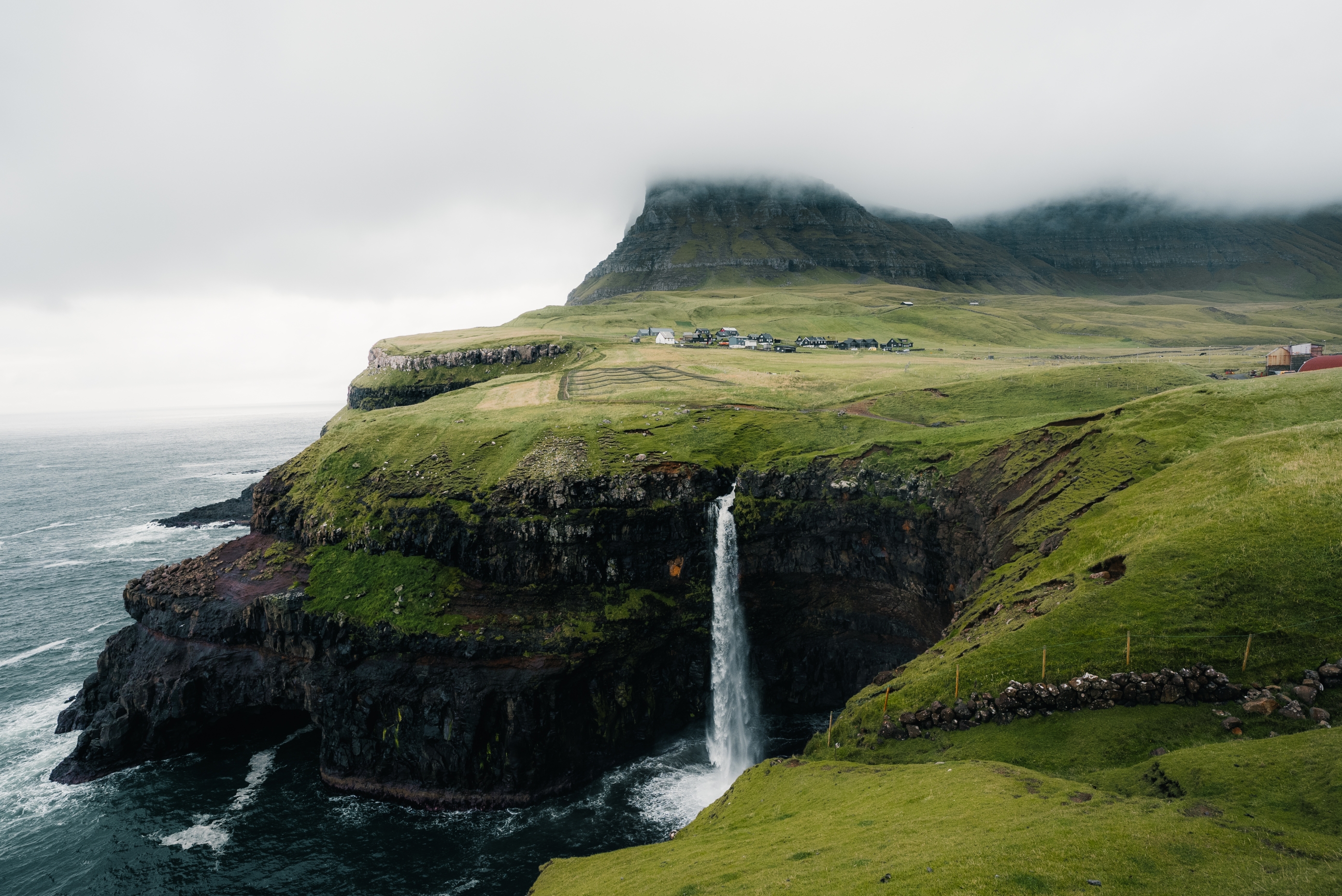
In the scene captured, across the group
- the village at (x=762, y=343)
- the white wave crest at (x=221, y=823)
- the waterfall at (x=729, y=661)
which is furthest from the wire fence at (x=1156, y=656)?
the village at (x=762, y=343)

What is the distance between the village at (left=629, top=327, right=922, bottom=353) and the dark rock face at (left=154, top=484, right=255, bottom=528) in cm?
8944

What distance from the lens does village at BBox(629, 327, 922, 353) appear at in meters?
144

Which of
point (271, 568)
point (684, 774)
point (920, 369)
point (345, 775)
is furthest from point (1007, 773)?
point (920, 369)

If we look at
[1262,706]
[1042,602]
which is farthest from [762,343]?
[1262,706]

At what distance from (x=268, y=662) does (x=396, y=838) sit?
23975mm

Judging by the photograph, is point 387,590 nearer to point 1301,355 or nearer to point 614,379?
point 614,379

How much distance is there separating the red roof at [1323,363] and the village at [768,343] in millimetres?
75437

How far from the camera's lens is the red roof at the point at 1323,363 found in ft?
234

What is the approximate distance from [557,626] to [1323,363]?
88377 millimetres

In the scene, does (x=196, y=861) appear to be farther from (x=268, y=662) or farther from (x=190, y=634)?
(x=190, y=634)

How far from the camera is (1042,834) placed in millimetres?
19688

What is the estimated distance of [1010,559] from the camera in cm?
4491

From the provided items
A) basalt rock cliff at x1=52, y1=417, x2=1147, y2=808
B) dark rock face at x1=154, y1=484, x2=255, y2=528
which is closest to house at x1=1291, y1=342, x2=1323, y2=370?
basalt rock cliff at x1=52, y1=417, x2=1147, y2=808

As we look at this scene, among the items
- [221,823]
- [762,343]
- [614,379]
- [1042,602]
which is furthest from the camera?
[762,343]
